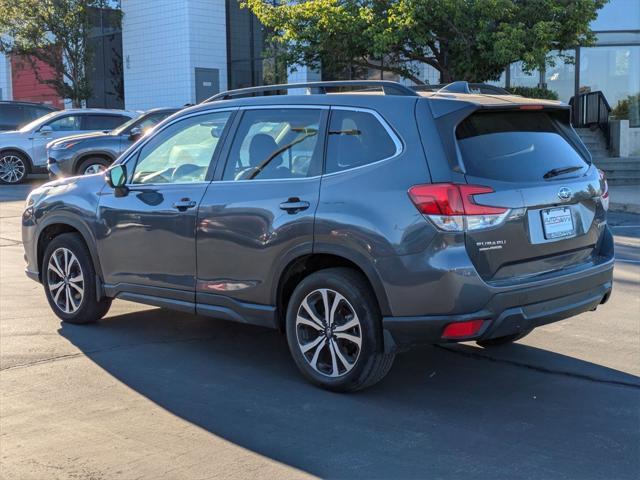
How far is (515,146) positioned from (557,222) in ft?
1.71

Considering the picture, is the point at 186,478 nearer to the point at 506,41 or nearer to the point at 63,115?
the point at 506,41

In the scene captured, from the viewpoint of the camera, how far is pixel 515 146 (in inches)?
181

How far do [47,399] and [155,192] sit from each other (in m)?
1.68

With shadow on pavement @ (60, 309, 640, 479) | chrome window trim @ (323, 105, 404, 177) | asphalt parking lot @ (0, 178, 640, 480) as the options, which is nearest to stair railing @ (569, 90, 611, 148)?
asphalt parking lot @ (0, 178, 640, 480)

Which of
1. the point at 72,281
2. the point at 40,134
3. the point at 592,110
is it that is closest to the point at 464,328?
the point at 72,281

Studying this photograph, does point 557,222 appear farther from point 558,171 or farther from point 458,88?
point 458,88

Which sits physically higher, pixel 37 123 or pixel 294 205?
pixel 37 123

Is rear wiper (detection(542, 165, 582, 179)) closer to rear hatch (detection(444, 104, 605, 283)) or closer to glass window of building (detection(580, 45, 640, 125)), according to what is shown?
rear hatch (detection(444, 104, 605, 283))

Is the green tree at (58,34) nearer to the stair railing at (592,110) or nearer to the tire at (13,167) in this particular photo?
the tire at (13,167)

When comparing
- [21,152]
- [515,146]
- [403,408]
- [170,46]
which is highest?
[170,46]

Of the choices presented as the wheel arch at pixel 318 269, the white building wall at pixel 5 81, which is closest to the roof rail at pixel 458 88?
the wheel arch at pixel 318 269

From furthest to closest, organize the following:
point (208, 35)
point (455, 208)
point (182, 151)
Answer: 1. point (208, 35)
2. point (182, 151)
3. point (455, 208)

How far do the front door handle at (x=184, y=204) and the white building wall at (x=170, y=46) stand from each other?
2119 centimetres

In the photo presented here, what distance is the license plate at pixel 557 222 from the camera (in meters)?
4.45
